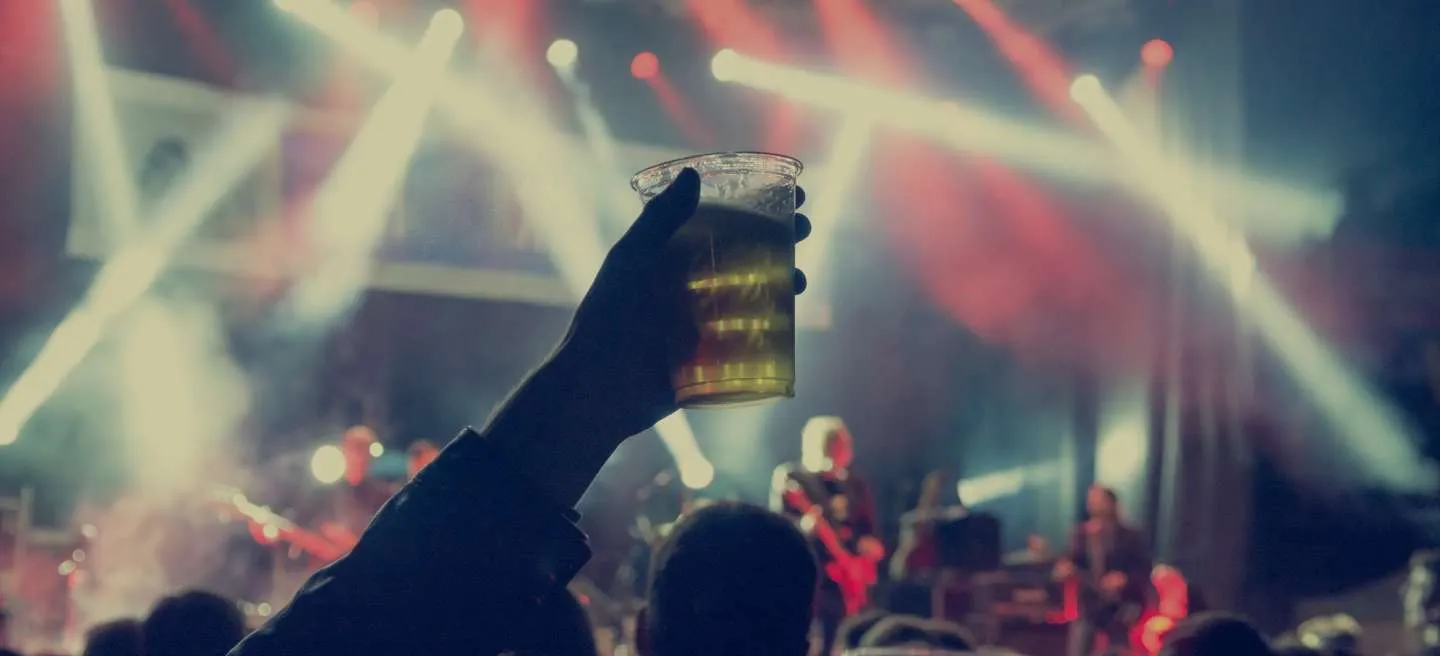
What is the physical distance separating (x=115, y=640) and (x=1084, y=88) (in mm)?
8413

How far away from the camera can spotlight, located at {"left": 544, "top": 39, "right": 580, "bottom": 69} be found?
31.3 feet

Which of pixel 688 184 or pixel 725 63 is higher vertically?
pixel 725 63

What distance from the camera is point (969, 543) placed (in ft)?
26.9

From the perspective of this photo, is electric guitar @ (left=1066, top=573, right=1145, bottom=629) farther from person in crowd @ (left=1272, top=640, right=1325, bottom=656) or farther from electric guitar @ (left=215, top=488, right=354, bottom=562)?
electric guitar @ (left=215, top=488, right=354, bottom=562)

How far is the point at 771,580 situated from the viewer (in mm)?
1597

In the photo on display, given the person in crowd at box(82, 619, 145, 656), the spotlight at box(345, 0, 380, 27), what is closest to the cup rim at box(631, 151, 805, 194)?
the person in crowd at box(82, 619, 145, 656)

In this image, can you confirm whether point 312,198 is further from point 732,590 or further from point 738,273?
point 738,273

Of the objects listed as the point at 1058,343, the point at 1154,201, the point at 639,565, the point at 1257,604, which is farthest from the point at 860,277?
the point at 1257,604

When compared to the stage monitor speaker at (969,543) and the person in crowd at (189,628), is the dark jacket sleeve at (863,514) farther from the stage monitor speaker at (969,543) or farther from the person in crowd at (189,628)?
the person in crowd at (189,628)

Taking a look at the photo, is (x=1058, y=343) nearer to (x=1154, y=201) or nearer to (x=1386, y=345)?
(x=1154, y=201)

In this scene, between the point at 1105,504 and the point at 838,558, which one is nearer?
the point at 838,558

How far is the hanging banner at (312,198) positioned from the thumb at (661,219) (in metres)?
8.34

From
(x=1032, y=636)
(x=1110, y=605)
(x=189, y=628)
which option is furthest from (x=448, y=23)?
(x=189, y=628)

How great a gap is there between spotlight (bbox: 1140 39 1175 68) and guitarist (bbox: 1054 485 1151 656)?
3250mm
